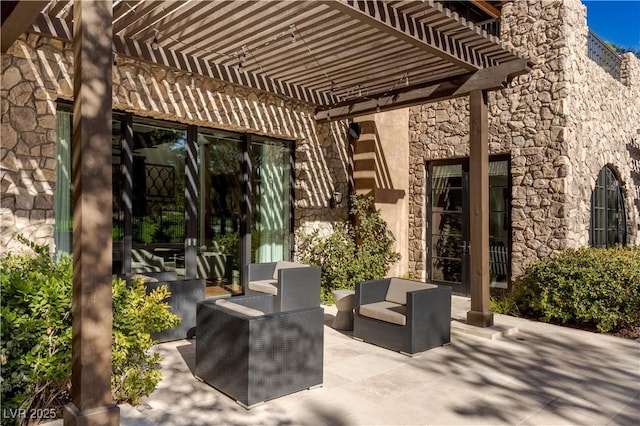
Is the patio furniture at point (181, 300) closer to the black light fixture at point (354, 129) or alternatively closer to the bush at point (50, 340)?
the bush at point (50, 340)

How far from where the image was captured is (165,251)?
20.1 ft

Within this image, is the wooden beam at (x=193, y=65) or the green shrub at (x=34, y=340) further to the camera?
the wooden beam at (x=193, y=65)

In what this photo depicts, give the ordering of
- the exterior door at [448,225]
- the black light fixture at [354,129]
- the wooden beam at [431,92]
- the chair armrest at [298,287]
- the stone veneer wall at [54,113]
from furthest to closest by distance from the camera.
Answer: the black light fixture at [354,129], the exterior door at [448,225], the chair armrest at [298,287], the wooden beam at [431,92], the stone veneer wall at [54,113]

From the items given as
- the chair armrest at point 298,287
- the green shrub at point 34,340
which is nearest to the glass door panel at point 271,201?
the chair armrest at point 298,287

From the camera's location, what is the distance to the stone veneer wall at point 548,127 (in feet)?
22.2

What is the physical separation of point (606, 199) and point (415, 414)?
7.27 meters

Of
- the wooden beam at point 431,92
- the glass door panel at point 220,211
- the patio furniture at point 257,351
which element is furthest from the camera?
the glass door panel at point 220,211

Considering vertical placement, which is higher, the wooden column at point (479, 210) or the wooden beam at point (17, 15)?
the wooden beam at point (17, 15)

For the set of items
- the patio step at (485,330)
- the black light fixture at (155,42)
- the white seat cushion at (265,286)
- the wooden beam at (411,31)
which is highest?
the black light fixture at (155,42)

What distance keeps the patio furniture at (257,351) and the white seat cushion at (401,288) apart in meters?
1.76

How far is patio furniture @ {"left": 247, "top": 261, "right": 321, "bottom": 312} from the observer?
5675 millimetres

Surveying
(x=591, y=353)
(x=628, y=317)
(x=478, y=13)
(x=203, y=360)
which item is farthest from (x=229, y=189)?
(x=478, y=13)

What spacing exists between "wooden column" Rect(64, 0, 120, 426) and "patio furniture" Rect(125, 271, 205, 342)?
235cm

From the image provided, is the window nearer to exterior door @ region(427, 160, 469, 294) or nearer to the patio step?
exterior door @ region(427, 160, 469, 294)
